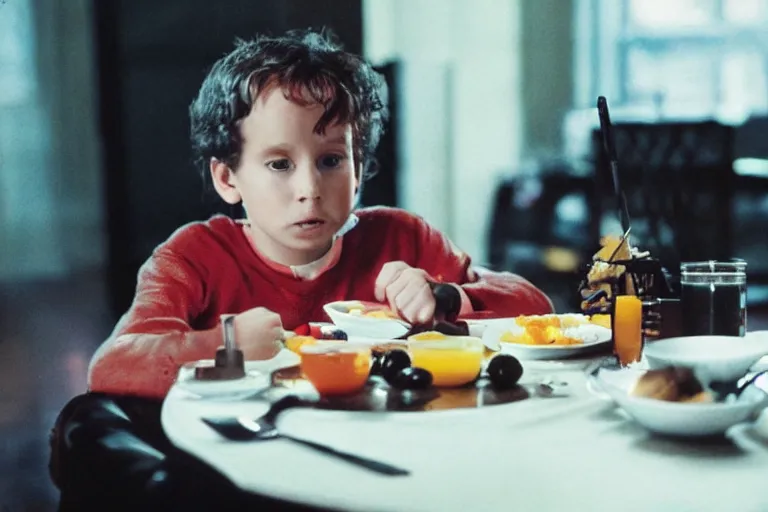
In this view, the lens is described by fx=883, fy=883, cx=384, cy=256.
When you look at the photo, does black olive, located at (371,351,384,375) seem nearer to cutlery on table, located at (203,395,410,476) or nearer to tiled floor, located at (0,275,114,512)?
cutlery on table, located at (203,395,410,476)

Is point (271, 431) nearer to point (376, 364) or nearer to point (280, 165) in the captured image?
point (376, 364)

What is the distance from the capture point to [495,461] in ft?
2.89

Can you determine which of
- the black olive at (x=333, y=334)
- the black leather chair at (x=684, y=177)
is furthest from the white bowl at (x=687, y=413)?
the black leather chair at (x=684, y=177)

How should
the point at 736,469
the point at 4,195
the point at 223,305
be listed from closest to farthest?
the point at 736,469
the point at 4,195
the point at 223,305

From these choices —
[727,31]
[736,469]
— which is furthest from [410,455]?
[727,31]

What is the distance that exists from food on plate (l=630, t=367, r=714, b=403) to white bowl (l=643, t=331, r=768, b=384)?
2 centimetres

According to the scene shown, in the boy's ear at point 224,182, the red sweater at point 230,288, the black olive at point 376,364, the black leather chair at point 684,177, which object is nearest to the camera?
the black olive at point 376,364

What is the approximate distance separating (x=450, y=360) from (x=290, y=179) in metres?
0.49

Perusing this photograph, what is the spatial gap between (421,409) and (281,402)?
169mm

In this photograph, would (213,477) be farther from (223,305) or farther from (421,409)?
(223,305)

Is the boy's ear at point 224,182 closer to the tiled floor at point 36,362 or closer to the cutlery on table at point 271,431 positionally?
the tiled floor at point 36,362

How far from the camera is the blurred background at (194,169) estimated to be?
1.39m

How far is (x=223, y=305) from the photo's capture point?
1480 millimetres

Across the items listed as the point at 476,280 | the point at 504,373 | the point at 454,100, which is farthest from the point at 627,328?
the point at 454,100
